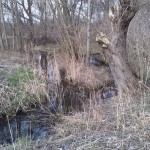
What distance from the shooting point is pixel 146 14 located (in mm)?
13125

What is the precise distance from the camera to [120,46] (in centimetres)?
812

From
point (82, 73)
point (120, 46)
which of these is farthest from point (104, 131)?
point (82, 73)

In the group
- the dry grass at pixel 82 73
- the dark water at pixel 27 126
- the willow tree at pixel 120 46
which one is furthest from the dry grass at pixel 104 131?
the dry grass at pixel 82 73

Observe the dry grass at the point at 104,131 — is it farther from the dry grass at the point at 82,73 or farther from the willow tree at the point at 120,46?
the dry grass at the point at 82,73

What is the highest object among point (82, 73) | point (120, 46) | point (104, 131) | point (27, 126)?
point (120, 46)

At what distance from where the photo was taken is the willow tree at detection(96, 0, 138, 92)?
7711 mm

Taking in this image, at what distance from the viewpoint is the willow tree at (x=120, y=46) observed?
25.3 ft

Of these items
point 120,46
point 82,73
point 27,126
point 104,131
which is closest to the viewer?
point 104,131

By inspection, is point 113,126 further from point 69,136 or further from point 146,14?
point 146,14

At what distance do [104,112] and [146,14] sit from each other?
8.08m

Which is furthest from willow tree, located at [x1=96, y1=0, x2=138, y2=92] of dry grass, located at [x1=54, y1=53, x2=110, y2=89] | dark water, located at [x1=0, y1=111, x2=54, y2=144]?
dark water, located at [x1=0, y1=111, x2=54, y2=144]

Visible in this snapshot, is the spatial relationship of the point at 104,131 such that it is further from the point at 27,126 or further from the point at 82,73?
the point at 82,73

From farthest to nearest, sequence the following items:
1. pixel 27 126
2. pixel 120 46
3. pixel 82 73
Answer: pixel 82 73 → pixel 120 46 → pixel 27 126

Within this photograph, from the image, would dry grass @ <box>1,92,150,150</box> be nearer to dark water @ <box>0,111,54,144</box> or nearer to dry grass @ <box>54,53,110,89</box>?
dark water @ <box>0,111,54,144</box>
